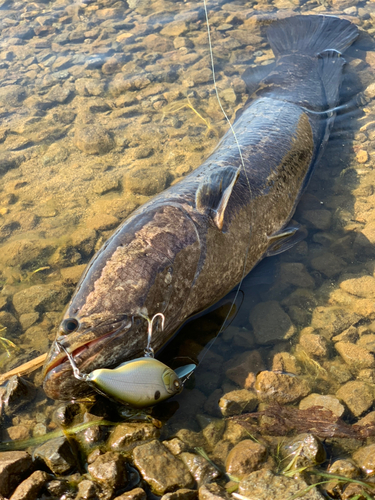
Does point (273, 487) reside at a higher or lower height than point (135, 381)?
lower

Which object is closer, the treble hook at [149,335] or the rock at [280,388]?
the treble hook at [149,335]

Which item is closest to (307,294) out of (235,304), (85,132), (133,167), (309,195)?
(235,304)

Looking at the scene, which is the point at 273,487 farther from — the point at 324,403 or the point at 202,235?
the point at 202,235

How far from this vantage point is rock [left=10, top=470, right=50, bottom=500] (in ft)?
8.17

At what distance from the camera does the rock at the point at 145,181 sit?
17.0ft

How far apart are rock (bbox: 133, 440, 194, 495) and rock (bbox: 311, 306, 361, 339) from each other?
1.77m

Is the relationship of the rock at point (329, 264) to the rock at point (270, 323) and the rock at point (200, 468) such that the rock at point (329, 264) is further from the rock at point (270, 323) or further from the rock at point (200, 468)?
the rock at point (200, 468)

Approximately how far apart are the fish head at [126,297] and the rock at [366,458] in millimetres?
1601

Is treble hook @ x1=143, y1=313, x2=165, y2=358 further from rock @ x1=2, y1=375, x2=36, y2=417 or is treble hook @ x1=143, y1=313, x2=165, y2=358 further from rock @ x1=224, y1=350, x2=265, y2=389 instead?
rock @ x1=2, y1=375, x2=36, y2=417

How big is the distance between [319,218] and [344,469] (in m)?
2.81

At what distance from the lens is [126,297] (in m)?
3.06

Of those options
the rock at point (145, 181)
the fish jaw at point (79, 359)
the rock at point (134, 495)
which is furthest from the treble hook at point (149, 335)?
the rock at point (145, 181)

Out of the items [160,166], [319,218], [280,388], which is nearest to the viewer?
[280,388]

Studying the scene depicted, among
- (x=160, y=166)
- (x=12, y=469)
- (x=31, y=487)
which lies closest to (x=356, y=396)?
(x=31, y=487)
